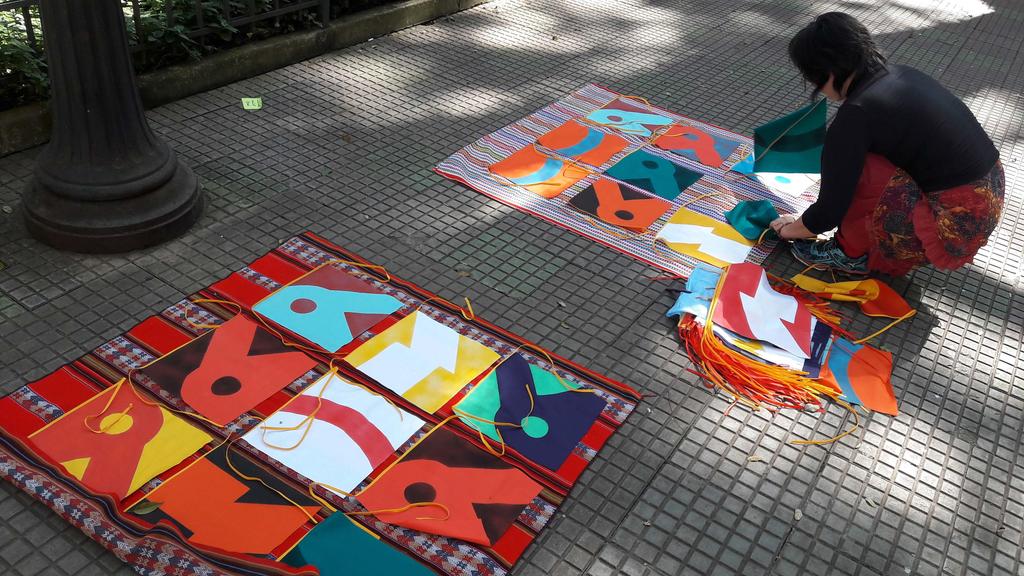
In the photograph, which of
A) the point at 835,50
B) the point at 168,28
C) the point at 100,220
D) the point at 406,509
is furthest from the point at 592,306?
the point at 168,28

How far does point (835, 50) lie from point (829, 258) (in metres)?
0.89

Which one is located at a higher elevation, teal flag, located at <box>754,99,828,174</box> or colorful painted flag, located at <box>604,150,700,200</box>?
teal flag, located at <box>754,99,828,174</box>

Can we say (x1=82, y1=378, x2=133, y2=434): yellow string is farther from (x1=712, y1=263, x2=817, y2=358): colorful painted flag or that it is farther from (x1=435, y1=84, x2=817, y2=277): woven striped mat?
(x1=712, y1=263, x2=817, y2=358): colorful painted flag

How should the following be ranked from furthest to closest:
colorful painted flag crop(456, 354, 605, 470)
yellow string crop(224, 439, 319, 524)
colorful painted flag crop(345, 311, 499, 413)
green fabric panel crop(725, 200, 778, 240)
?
green fabric panel crop(725, 200, 778, 240)
colorful painted flag crop(345, 311, 499, 413)
colorful painted flag crop(456, 354, 605, 470)
yellow string crop(224, 439, 319, 524)

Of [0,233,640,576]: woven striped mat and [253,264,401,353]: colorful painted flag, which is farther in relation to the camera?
[253,264,401,353]: colorful painted flag

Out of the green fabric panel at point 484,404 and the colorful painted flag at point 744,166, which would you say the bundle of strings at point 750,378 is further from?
the colorful painted flag at point 744,166

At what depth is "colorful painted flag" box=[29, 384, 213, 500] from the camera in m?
2.25

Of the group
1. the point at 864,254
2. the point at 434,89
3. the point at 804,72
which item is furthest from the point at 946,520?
the point at 434,89

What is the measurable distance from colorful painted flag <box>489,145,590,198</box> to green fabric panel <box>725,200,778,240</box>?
74cm

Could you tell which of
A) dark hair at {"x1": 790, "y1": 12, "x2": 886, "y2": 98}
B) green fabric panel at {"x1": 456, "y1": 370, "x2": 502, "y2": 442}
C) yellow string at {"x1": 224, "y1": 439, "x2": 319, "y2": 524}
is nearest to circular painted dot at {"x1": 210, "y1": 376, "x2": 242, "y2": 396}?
yellow string at {"x1": 224, "y1": 439, "x2": 319, "y2": 524}

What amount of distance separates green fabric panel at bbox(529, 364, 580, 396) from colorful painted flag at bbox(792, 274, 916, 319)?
1.22 meters

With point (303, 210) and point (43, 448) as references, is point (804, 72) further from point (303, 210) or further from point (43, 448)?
point (43, 448)

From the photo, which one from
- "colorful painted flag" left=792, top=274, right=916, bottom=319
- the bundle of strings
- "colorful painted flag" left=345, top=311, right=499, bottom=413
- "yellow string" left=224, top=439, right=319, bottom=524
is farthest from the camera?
"colorful painted flag" left=792, top=274, right=916, bottom=319

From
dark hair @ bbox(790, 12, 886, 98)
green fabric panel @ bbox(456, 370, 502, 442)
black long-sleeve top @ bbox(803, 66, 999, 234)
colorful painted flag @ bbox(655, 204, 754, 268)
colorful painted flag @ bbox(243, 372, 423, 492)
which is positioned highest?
dark hair @ bbox(790, 12, 886, 98)
